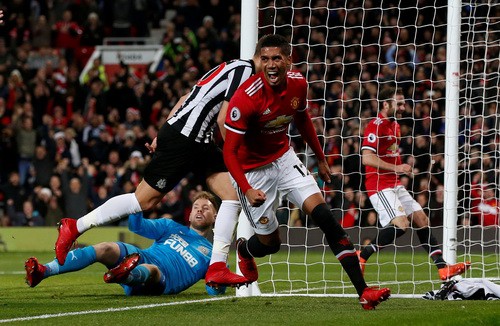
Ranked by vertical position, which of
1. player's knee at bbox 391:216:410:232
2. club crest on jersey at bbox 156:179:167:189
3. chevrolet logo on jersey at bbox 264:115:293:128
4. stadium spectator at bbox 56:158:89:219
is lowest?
stadium spectator at bbox 56:158:89:219

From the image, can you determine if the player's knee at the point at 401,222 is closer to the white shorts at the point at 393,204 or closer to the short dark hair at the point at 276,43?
the white shorts at the point at 393,204

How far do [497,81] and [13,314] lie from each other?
23.3 feet

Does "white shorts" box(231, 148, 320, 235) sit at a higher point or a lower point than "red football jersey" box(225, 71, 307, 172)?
lower

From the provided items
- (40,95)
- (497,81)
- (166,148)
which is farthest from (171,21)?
(166,148)

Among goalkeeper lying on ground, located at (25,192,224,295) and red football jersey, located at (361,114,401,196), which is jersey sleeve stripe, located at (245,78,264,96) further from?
red football jersey, located at (361,114,401,196)

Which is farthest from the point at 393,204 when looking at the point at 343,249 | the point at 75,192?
the point at 75,192

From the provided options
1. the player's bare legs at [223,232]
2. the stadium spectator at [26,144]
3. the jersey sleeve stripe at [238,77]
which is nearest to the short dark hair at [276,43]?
the jersey sleeve stripe at [238,77]

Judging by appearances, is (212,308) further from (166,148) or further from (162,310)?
(166,148)

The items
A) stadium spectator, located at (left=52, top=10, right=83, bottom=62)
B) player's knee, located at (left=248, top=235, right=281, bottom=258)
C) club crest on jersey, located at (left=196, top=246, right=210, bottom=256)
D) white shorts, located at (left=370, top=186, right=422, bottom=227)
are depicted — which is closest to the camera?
player's knee, located at (left=248, top=235, right=281, bottom=258)

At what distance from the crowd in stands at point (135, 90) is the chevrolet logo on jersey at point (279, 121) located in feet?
21.0

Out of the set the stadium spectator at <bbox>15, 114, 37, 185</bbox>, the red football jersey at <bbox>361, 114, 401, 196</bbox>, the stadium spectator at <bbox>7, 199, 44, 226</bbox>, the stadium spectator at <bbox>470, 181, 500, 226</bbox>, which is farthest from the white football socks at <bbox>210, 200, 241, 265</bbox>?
the stadium spectator at <bbox>15, 114, 37, 185</bbox>

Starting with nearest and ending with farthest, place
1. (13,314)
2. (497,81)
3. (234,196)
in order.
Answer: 1. (13,314)
2. (234,196)
3. (497,81)

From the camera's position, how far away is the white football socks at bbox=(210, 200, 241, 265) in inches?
331

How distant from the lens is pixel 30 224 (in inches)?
762
